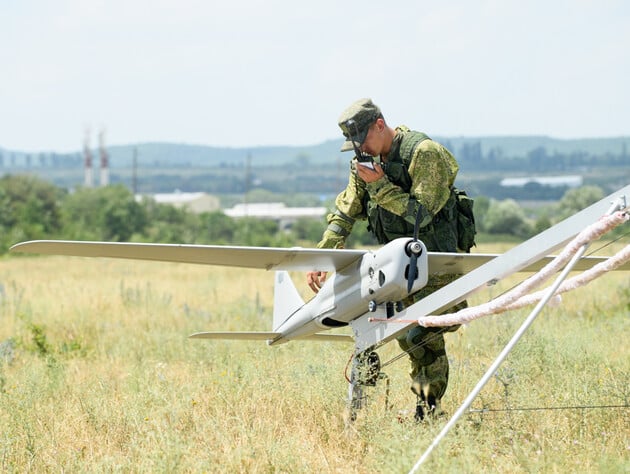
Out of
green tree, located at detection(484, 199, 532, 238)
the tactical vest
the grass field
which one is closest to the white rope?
the grass field

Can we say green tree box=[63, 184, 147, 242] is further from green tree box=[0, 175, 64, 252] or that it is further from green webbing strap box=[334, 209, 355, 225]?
green webbing strap box=[334, 209, 355, 225]

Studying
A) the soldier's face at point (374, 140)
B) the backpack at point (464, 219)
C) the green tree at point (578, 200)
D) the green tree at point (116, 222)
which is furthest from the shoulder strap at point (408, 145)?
the green tree at point (578, 200)

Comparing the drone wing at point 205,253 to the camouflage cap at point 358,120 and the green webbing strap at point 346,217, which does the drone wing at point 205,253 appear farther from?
the green webbing strap at point 346,217

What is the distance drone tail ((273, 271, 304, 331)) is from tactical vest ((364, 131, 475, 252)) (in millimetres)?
1067

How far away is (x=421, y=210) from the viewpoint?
5750 mm

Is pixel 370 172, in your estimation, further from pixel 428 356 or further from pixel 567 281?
pixel 567 281

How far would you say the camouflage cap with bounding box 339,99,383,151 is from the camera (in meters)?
5.88

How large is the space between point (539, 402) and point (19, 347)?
629cm

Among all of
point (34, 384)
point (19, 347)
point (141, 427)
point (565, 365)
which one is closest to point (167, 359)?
point (19, 347)

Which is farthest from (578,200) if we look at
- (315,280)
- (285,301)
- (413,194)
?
(413,194)

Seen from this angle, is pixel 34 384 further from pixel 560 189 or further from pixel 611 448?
pixel 560 189

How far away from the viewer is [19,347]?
10320 mm

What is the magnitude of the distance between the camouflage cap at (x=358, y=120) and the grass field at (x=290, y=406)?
1627 mm

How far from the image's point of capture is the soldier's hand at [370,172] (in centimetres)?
584
